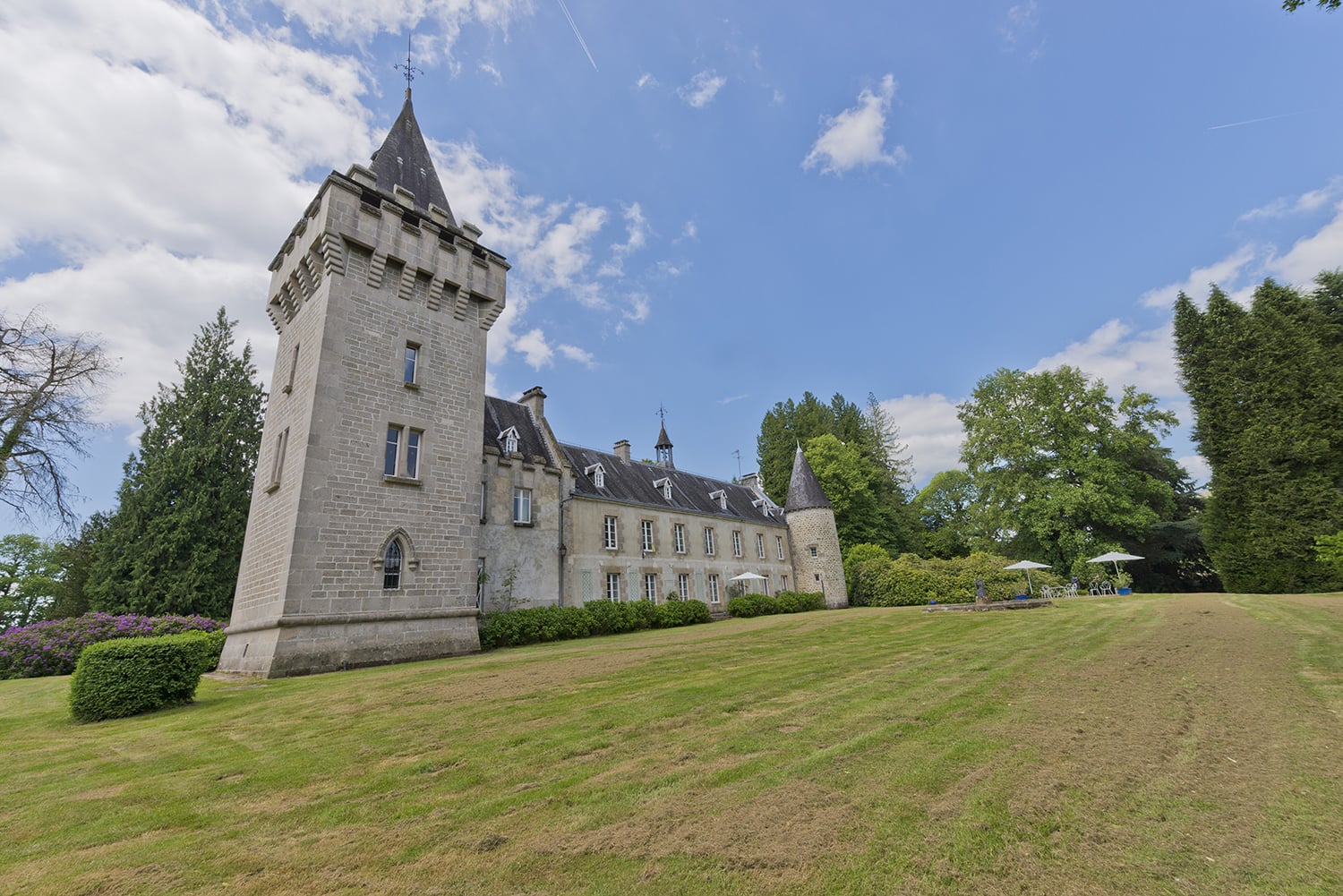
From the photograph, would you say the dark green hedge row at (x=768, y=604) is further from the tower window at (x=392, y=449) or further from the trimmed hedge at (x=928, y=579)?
the tower window at (x=392, y=449)

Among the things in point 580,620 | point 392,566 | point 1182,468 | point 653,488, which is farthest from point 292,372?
point 1182,468

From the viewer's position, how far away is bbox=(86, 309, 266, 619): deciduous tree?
22031 millimetres

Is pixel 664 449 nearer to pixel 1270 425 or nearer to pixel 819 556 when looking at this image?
pixel 819 556

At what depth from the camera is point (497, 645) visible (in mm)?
16406

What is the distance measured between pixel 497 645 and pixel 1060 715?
47.8 feet

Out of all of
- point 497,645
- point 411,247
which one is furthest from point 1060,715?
point 411,247

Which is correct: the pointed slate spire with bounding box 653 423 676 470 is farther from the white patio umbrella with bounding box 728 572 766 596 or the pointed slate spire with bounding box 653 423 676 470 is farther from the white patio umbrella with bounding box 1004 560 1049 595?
the white patio umbrella with bounding box 1004 560 1049 595

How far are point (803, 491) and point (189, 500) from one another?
31.0 m

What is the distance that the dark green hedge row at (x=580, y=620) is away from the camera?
16578mm

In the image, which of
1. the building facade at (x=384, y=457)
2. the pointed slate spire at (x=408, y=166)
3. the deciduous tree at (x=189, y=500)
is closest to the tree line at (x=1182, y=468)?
the building facade at (x=384, y=457)

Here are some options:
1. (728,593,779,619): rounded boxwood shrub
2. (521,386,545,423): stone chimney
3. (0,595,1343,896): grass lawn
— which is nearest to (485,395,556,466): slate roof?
(521,386,545,423): stone chimney

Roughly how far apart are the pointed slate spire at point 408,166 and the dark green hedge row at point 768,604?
21.0m

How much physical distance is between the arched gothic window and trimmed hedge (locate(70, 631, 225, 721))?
5284 mm

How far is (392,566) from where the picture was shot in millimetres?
14320
